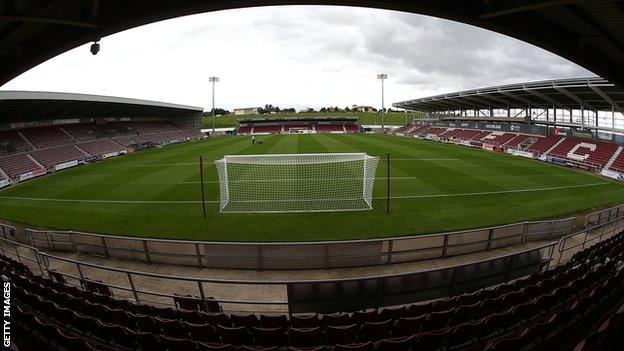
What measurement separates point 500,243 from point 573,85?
27.7m

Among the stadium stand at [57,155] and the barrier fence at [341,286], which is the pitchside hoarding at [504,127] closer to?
the barrier fence at [341,286]

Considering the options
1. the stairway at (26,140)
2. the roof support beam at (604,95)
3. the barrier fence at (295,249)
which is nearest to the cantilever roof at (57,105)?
the stairway at (26,140)

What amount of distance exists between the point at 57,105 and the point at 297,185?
106 feet

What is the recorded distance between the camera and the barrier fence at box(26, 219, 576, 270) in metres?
10.3

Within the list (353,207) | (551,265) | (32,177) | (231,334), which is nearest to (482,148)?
(353,207)

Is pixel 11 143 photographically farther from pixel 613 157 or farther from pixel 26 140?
pixel 613 157

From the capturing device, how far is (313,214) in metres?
17.0

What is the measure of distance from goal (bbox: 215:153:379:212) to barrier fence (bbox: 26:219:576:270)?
22.0ft

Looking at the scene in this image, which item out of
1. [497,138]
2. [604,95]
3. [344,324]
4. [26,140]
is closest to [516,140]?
[497,138]

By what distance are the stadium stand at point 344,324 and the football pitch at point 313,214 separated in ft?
23.2

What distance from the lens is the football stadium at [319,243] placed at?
5727mm

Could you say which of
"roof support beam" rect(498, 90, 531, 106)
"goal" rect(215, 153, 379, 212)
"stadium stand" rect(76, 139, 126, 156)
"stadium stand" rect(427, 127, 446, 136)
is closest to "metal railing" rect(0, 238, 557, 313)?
"goal" rect(215, 153, 379, 212)

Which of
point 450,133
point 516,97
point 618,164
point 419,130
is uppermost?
point 516,97

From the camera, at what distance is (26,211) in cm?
1928
